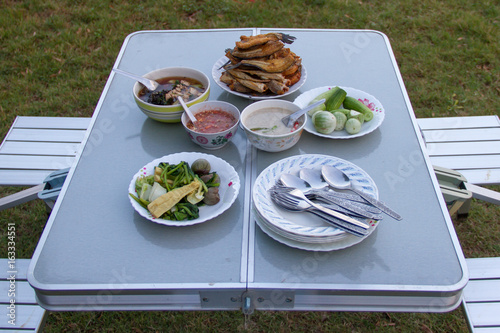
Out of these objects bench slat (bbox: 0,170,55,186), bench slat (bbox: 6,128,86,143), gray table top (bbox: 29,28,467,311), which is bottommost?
bench slat (bbox: 0,170,55,186)

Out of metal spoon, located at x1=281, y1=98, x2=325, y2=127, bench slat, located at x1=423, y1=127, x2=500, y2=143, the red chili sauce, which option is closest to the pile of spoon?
metal spoon, located at x1=281, y1=98, x2=325, y2=127

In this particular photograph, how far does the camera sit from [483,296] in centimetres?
164

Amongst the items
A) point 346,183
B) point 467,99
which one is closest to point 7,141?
point 346,183

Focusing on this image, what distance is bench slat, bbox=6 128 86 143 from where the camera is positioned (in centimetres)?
240

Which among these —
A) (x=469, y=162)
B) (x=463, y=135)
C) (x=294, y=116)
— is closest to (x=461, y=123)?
(x=463, y=135)

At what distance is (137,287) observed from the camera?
115 cm

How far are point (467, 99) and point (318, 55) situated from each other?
199 centimetres

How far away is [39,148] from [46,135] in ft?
0.36

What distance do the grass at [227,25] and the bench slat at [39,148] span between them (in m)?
0.61

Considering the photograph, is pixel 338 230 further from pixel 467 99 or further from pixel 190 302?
pixel 467 99

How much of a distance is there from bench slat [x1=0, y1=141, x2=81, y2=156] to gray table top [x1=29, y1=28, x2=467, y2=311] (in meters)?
0.73

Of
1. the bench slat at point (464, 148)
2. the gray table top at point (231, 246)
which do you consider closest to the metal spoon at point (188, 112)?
the gray table top at point (231, 246)

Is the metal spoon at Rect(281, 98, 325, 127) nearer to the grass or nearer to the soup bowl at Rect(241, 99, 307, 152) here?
the soup bowl at Rect(241, 99, 307, 152)

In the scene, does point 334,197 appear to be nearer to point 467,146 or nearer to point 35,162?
point 467,146
